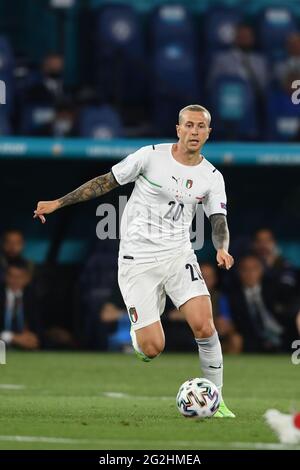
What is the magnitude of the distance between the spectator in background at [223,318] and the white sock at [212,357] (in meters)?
6.64

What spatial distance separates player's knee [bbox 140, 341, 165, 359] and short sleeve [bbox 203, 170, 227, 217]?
1.04 meters

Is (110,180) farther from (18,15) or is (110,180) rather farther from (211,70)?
(18,15)

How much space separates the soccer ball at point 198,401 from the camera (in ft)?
31.9

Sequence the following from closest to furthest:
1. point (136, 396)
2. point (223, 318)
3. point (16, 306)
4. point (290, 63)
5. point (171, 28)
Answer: point (136, 396)
point (16, 306)
point (223, 318)
point (290, 63)
point (171, 28)

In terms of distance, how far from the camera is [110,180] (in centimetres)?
1041

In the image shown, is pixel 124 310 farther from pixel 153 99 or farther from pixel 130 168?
pixel 130 168

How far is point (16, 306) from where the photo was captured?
16.9 m

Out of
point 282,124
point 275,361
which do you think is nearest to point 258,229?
point 282,124

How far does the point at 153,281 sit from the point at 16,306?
6.56m

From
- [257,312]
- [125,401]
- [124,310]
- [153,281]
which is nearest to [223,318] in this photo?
[257,312]

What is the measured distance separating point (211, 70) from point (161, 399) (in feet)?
24.1

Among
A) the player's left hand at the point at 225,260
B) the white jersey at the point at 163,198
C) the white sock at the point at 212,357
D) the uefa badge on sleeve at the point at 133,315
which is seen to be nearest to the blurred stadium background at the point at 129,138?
the uefa badge on sleeve at the point at 133,315

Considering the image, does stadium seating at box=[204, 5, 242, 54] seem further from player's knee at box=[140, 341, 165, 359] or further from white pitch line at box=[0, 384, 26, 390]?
player's knee at box=[140, 341, 165, 359]

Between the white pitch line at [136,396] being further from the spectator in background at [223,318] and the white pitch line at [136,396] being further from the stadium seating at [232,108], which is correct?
the stadium seating at [232,108]
